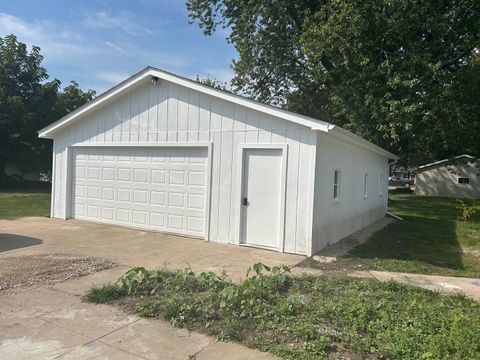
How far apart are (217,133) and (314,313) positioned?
5.74m

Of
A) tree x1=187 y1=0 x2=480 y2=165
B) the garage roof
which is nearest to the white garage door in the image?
the garage roof

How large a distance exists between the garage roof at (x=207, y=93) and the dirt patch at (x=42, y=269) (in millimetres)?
4359

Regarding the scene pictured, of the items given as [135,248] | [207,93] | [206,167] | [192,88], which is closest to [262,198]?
[206,167]

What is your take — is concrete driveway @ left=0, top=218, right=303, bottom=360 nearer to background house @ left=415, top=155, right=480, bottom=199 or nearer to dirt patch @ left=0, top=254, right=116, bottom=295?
dirt patch @ left=0, top=254, right=116, bottom=295

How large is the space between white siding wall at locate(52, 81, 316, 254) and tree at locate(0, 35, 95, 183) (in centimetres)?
1722

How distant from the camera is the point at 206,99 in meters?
9.38

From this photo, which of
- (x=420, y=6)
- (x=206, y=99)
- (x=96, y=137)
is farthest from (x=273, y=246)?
(x=420, y=6)

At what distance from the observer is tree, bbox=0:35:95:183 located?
26.0 metres

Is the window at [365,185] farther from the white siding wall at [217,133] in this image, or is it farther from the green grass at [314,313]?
the green grass at [314,313]

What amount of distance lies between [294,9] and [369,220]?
11.0m

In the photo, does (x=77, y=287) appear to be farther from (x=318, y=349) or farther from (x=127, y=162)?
(x=127, y=162)

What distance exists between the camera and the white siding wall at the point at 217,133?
816 centimetres

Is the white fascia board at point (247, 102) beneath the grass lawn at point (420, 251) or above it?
above

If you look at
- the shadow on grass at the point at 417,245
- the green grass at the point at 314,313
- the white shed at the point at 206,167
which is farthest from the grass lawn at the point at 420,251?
the green grass at the point at 314,313
